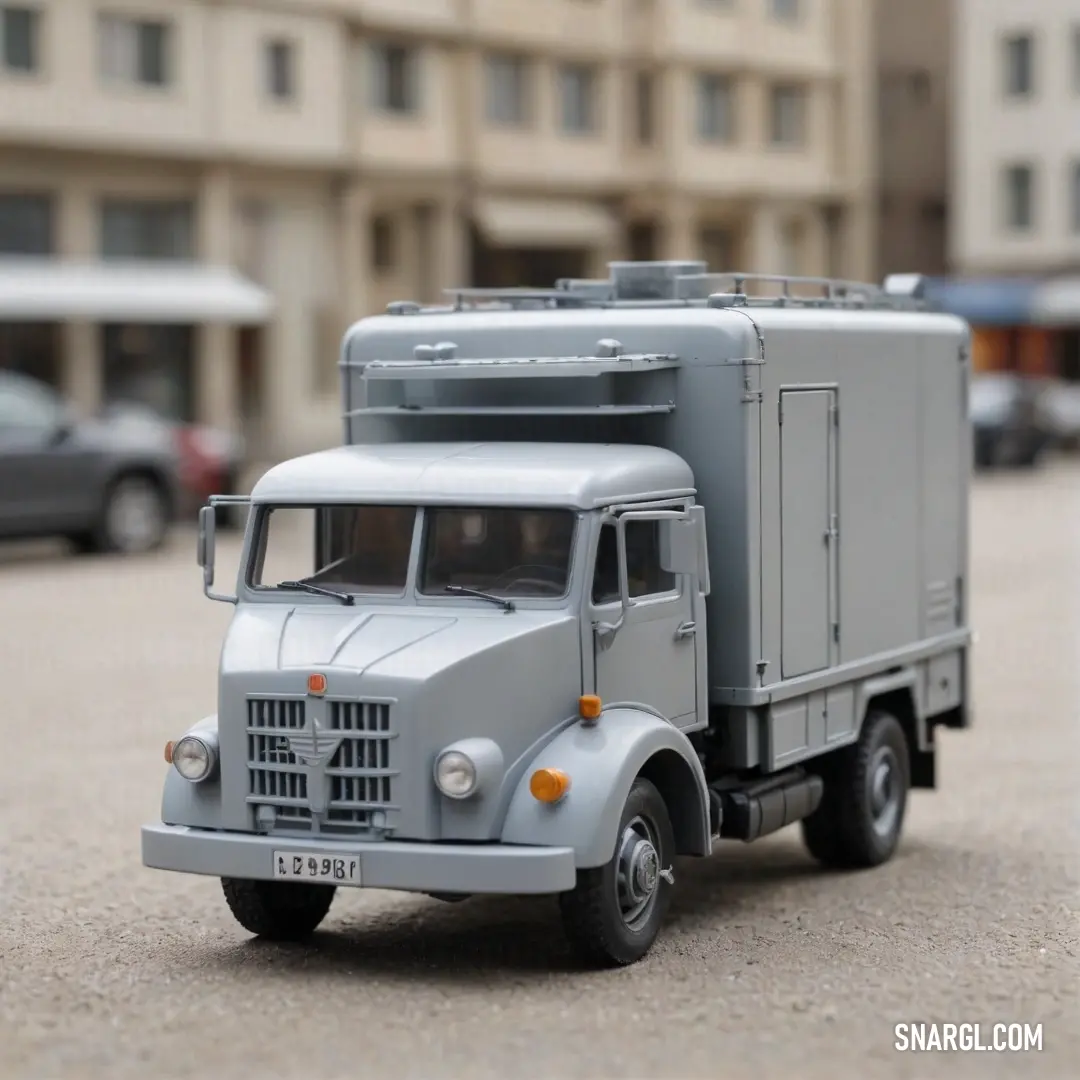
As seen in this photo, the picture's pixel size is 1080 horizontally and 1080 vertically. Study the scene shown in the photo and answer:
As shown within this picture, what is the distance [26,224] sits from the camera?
41062 mm

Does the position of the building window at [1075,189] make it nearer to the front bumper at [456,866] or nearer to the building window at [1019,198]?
the building window at [1019,198]

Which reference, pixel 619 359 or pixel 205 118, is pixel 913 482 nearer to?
pixel 619 359

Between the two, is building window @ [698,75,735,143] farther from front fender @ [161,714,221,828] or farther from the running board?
front fender @ [161,714,221,828]

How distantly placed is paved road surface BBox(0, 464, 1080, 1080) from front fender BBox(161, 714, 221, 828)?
58 centimetres

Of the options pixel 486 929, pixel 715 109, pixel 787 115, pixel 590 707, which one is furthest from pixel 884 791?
pixel 787 115

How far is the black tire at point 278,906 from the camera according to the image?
952cm

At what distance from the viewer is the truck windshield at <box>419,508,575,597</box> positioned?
9.30 metres

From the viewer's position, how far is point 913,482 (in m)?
12.0

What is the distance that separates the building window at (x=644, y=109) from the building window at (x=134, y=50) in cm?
1324

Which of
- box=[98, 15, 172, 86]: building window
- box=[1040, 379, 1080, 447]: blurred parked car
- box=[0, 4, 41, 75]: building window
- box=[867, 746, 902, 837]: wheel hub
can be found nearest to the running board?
box=[867, 746, 902, 837]: wheel hub

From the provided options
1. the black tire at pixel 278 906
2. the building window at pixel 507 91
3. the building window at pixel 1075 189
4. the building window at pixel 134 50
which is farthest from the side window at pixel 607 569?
the building window at pixel 1075 189

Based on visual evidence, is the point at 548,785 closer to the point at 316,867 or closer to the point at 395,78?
the point at 316,867

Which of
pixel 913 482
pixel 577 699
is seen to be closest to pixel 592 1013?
pixel 577 699

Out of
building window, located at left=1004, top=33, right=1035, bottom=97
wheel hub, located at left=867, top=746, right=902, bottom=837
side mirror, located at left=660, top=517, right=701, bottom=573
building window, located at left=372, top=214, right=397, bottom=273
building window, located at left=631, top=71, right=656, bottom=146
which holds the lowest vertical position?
wheel hub, located at left=867, top=746, right=902, bottom=837
